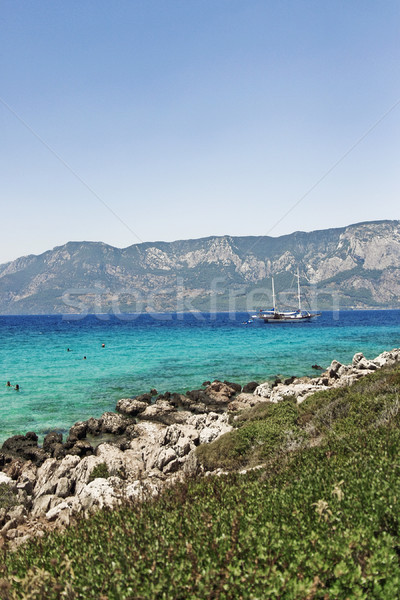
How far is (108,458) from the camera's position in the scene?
16234mm

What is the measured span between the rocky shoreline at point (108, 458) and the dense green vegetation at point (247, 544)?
1610 millimetres

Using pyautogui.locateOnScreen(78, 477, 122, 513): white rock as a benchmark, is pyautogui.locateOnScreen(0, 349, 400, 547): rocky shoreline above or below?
below

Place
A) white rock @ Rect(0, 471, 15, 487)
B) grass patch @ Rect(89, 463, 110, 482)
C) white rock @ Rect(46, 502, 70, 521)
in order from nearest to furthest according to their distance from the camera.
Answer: white rock @ Rect(46, 502, 70, 521) < grass patch @ Rect(89, 463, 110, 482) < white rock @ Rect(0, 471, 15, 487)

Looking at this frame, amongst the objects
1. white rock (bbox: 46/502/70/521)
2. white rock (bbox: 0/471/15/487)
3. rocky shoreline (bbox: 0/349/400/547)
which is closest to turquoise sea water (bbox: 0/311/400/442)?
rocky shoreline (bbox: 0/349/400/547)

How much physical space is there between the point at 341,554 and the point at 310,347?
63.3 m

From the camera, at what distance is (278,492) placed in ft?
21.5

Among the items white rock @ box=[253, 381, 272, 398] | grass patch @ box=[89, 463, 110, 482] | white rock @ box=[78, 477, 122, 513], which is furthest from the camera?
white rock @ box=[253, 381, 272, 398]

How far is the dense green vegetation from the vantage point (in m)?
4.20

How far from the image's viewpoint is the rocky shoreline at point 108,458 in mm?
11833

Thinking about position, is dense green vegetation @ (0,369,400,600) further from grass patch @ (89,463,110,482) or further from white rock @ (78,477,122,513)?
grass patch @ (89,463,110,482)

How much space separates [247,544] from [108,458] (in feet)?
41.9

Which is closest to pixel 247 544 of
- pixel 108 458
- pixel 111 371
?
pixel 108 458

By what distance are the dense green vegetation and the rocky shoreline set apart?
1610 mm

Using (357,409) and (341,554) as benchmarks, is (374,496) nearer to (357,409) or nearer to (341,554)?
(341,554)
